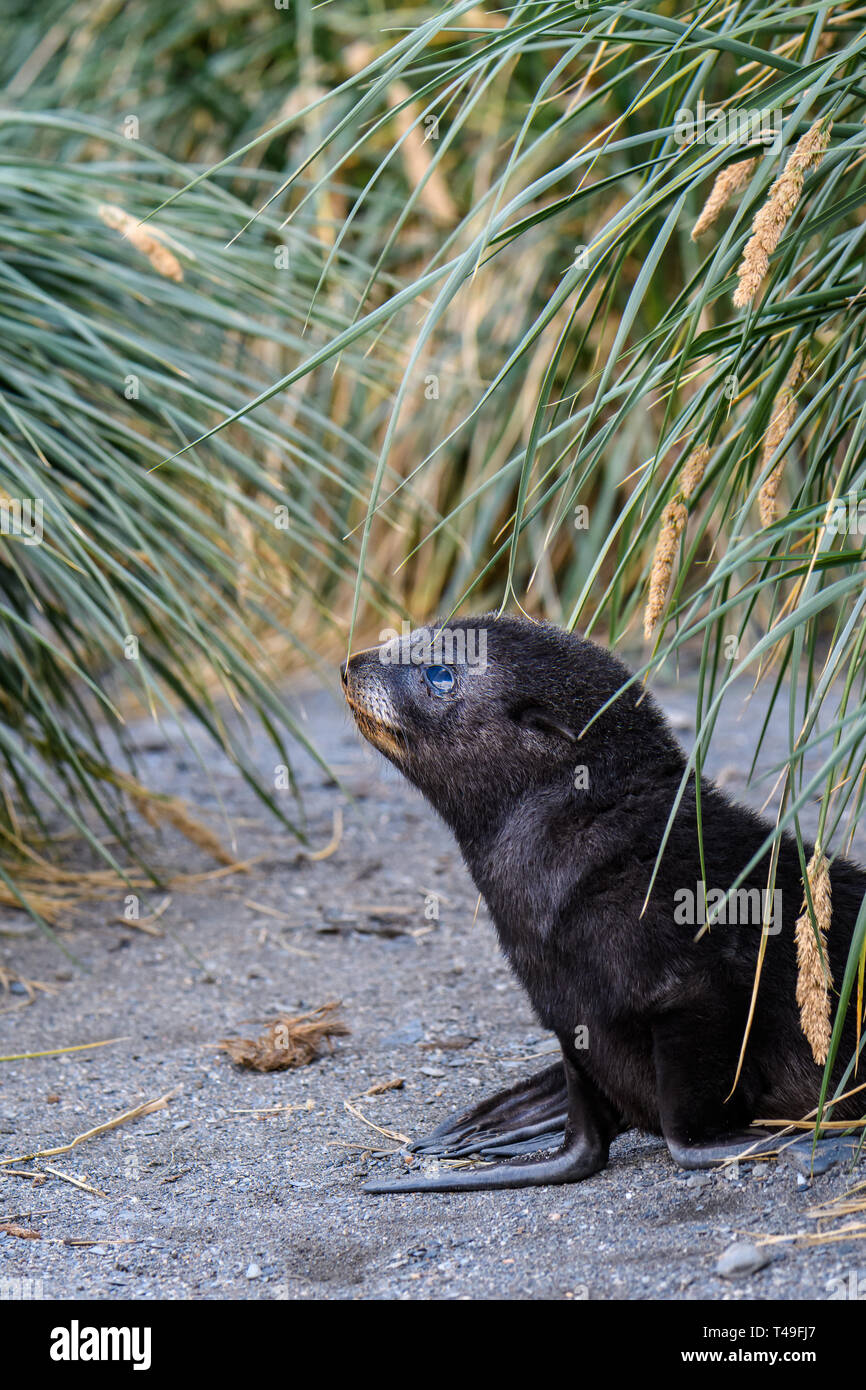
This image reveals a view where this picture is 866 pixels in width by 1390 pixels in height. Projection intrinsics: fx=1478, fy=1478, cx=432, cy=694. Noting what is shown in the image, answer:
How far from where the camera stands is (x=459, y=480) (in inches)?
251

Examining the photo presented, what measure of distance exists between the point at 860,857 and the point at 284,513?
1.70 meters

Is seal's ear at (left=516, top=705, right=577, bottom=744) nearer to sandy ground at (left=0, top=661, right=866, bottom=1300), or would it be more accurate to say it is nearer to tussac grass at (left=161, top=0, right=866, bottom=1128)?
tussac grass at (left=161, top=0, right=866, bottom=1128)

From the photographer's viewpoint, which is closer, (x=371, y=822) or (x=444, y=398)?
(x=371, y=822)

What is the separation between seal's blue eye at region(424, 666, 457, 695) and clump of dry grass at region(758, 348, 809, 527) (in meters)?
0.73

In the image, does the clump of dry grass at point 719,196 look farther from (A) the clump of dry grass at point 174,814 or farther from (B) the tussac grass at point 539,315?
(A) the clump of dry grass at point 174,814

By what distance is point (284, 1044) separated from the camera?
315 centimetres

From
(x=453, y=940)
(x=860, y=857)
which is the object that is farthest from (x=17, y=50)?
(x=860, y=857)

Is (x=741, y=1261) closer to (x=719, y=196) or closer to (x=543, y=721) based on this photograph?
(x=543, y=721)

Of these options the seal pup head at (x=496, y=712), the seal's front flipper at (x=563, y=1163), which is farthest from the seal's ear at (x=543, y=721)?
the seal's front flipper at (x=563, y=1163)

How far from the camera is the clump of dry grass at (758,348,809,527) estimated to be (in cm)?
235

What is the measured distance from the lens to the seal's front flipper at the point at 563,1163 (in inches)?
99.4

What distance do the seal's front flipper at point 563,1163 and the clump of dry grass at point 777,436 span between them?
3.39ft

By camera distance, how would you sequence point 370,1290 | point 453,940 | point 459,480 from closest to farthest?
point 370,1290, point 453,940, point 459,480
